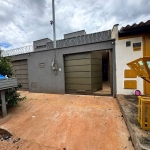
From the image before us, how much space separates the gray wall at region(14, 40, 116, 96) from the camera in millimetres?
5806

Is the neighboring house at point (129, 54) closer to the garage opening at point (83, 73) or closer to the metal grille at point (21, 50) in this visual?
the garage opening at point (83, 73)

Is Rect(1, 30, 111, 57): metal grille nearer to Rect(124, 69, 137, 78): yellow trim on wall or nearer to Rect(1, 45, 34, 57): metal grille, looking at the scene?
Rect(1, 45, 34, 57): metal grille

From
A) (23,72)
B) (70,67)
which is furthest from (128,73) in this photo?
(23,72)

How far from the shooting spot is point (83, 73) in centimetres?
566

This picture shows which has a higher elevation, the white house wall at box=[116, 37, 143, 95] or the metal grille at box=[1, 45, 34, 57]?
the metal grille at box=[1, 45, 34, 57]

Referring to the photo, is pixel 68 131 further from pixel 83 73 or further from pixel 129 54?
pixel 129 54

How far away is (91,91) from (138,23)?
3.72 metres

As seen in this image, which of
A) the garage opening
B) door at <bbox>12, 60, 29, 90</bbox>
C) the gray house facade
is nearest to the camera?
the gray house facade

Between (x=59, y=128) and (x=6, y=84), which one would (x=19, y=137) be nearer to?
(x=59, y=128)

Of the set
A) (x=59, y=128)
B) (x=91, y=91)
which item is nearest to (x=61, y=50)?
(x=91, y=91)

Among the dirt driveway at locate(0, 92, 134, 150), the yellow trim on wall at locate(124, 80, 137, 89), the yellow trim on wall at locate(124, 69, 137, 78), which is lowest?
the dirt driveway at locate(0, 92, 134, 150)

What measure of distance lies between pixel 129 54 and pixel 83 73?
2.49 metres

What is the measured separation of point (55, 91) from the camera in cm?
634

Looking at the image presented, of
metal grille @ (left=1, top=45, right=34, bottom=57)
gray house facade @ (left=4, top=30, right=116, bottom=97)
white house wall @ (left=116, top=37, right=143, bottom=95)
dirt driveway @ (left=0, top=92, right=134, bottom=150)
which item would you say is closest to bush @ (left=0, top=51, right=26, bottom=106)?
dirt driveway @ (left=0, top=92, right=134, bottom=150)
